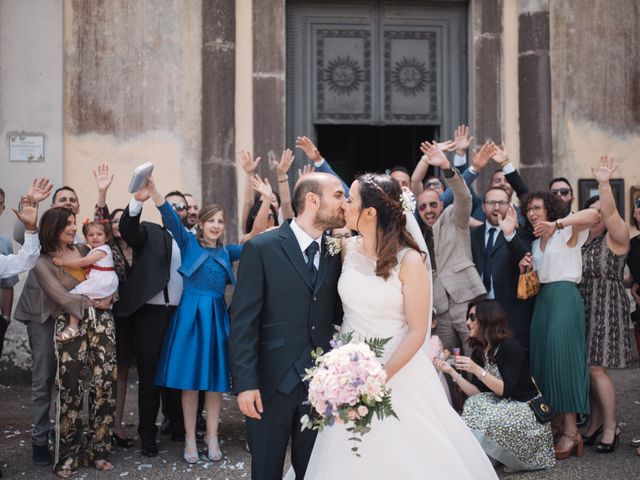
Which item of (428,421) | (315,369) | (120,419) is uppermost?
(315,369)

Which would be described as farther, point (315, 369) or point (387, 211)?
point (387, 211)

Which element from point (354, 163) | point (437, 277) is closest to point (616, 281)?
point (437, 277)

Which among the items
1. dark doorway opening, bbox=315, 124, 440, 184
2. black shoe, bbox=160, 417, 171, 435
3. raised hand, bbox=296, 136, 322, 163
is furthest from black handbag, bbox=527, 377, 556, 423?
dark doorway opening, bbox=315, 124, 440, 184

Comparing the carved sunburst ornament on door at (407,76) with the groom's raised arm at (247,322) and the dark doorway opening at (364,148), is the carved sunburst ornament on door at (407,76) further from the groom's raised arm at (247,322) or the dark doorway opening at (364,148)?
the groom's raised arm at (247,322)

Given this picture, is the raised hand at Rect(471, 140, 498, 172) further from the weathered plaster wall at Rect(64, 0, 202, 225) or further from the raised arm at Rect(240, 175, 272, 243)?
the weathered plaster wall at Rect(64, 0, 202, 225)

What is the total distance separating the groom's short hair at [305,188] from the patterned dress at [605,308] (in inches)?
124

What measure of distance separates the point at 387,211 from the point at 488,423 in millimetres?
2333

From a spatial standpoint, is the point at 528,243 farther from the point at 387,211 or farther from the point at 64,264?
the point at 64,264

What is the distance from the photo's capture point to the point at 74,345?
612cm

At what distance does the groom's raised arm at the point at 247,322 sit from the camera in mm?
4270

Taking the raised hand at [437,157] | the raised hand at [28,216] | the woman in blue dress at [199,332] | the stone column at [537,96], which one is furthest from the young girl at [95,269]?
the stone column at [537,96]

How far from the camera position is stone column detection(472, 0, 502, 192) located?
995 cm

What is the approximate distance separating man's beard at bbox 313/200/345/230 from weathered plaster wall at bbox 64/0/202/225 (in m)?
5.23

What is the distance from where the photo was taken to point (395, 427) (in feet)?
14.2
